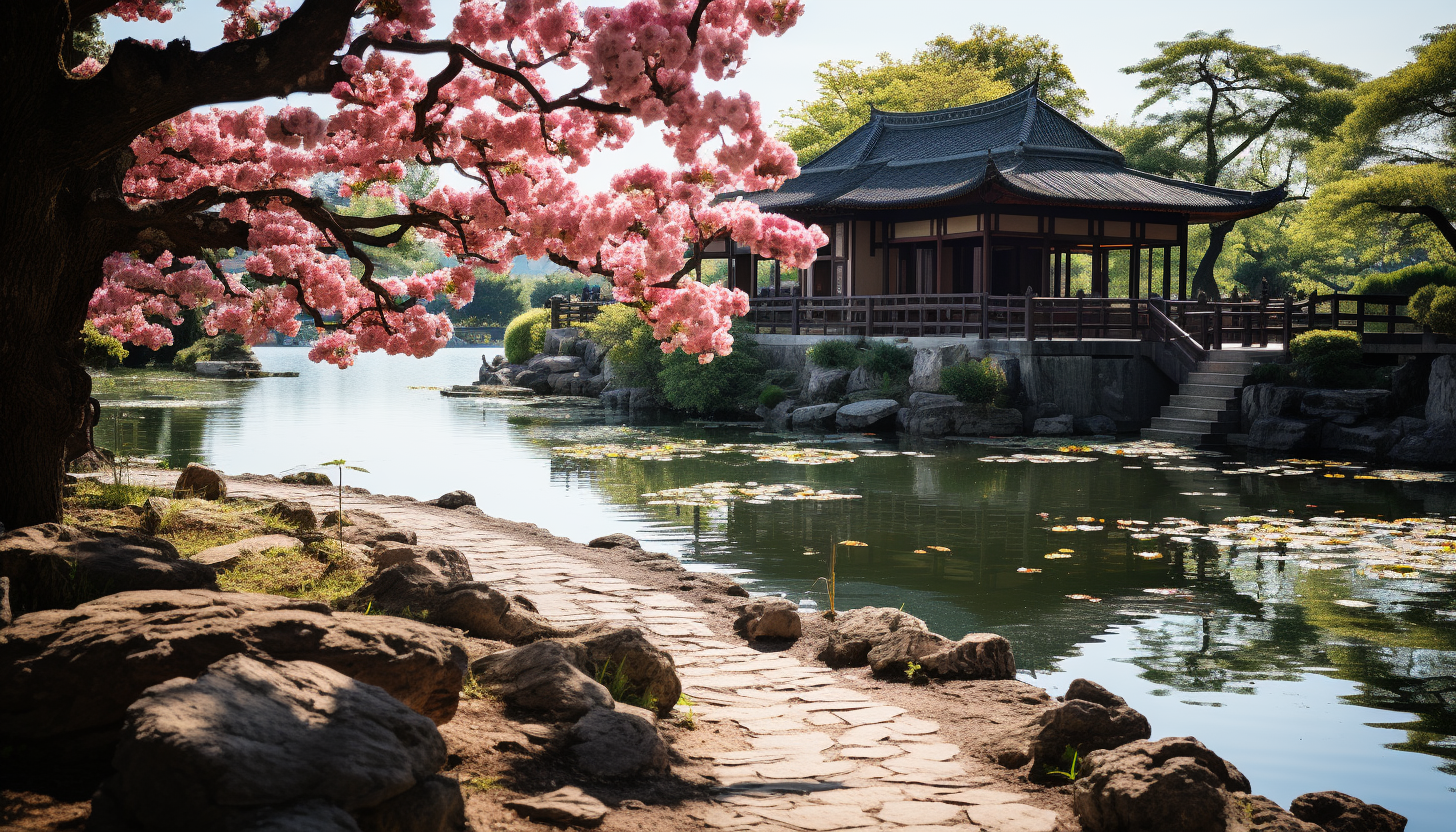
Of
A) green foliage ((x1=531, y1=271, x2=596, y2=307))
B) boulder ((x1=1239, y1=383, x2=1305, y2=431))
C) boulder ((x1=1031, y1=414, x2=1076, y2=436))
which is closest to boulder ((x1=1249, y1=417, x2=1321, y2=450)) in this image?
boulder ((x1=1239, y1=383, x2=1305, y2=431))

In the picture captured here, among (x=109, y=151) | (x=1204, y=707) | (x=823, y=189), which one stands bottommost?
(x=1204, y=707)

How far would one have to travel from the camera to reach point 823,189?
32688mm

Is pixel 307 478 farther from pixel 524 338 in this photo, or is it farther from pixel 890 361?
pixel 524 338

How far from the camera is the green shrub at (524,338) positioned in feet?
145

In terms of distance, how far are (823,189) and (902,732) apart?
93.7 ft

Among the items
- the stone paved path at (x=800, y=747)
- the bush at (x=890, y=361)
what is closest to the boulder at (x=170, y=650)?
the stone paved path at (x=800, y=747)

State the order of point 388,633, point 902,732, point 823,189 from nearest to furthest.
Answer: point 388,633 → point 902,732 → point 823,189

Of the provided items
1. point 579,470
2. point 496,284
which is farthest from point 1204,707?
point 496,284

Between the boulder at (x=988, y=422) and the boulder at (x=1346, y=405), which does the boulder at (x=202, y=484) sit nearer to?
the boulder at (x=988, y=422)

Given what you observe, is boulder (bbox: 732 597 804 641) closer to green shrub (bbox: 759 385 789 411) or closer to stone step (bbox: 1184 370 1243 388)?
stone step (bbox: 1184 370 1243 388)

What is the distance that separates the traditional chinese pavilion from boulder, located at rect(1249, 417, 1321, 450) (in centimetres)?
829

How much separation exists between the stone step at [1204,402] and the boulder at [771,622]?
17.5 meters

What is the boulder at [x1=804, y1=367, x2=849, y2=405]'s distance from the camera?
26.8m

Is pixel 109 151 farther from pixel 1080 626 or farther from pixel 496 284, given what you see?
pixel 496 284
